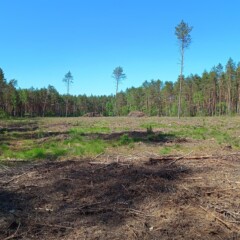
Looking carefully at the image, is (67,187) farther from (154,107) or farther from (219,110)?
(154,107)

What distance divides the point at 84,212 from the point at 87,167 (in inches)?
127

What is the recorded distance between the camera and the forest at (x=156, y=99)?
263 ft

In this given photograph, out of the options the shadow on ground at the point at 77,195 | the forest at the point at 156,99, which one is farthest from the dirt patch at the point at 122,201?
the forest at the point at 156,99

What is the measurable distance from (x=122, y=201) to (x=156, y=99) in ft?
332

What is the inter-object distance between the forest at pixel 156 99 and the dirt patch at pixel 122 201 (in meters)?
62.2

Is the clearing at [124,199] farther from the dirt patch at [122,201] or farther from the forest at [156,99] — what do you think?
the forest at [156,99]

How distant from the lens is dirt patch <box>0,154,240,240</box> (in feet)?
15.2

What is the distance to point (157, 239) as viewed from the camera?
4.32 metres

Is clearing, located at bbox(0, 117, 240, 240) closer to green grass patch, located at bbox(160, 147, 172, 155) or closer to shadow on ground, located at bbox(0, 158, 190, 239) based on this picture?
shadow on ground, located at bbox(0, 158, 190, 239)

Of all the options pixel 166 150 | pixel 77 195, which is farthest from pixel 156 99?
pixel 77 195

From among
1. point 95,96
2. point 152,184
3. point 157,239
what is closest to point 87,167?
point 152,184

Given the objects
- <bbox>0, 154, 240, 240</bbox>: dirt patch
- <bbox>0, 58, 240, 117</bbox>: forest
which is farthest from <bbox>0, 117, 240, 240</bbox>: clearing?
<bbox>0, 58, 240, 117</bbox>: forest

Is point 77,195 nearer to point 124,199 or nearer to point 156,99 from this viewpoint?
point 124,199

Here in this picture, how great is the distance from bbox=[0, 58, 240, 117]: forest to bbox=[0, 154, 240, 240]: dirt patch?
204 ft
